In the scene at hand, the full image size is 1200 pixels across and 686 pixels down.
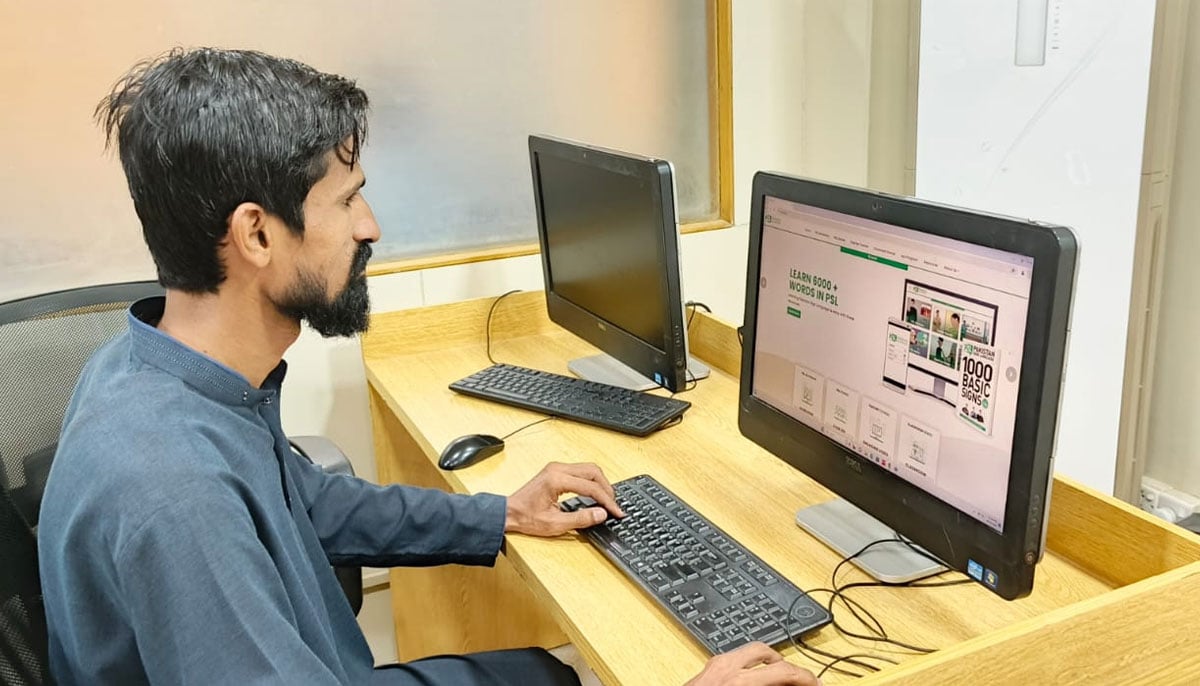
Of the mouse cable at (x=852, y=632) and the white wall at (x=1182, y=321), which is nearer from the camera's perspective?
the mouse cable at (x=852, y=632)

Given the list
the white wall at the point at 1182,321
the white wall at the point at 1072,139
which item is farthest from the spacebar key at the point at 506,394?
the white wall at the point at 1182,321

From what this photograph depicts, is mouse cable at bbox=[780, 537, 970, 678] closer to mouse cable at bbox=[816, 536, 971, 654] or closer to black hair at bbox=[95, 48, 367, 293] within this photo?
mouse cable at bbox=[816, 536, 971, 654]

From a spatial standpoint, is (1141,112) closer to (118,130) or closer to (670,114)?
(670,114)

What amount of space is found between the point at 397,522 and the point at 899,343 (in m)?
0.73

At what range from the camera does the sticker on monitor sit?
1067 millimetres

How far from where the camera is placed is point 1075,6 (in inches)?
85.3

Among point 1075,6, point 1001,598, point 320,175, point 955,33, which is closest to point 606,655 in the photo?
point 1001,598

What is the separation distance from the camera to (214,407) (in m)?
1.06

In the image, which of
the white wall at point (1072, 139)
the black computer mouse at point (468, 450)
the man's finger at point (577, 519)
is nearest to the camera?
the man's finger at point (577, 519)

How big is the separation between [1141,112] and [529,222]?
1344mm

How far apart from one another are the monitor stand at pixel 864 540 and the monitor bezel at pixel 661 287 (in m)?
0.44

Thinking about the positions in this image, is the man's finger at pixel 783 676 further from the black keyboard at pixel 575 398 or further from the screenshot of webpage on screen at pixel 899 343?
the black keyboard at pixel 575 398

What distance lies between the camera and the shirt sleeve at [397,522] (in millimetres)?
1438

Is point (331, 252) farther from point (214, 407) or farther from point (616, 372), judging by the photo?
point (616, 372)
